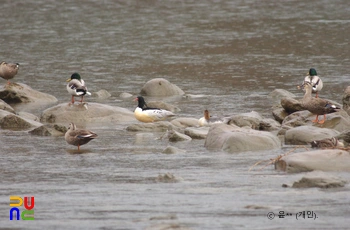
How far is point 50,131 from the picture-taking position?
46.7 ft

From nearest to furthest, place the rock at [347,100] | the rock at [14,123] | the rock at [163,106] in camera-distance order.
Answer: the rock at [14,123] < the rock at [347,100] < the rock at [163,106]

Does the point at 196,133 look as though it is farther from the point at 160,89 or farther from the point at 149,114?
the point at 160,89

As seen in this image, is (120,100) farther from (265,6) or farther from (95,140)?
(265,6)

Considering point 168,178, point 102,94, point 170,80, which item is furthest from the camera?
point 170,80

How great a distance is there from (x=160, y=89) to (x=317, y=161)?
30.1 ft

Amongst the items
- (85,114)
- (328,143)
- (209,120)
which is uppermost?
(328,143)

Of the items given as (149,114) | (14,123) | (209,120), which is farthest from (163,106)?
(14,123)

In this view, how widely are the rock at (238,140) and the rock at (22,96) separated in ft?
20.5

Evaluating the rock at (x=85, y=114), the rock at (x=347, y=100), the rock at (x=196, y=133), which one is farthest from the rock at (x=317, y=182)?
the rock at (x=85, y=114)

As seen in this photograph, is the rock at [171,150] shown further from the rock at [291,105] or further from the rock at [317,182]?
the rock at [291,105]

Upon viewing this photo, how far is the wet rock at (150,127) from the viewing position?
48.1ft

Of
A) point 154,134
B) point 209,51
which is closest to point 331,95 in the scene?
point 154,134

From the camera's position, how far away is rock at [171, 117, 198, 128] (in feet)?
49.7

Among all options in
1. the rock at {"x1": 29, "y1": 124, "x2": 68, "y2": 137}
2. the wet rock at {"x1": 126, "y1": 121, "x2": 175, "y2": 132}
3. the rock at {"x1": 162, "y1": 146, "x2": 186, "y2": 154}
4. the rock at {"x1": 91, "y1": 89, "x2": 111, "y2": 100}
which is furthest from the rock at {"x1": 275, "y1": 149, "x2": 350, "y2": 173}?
the rock at {"x1": 91, "y1": 89, "x2": 111, "y2": 100}
